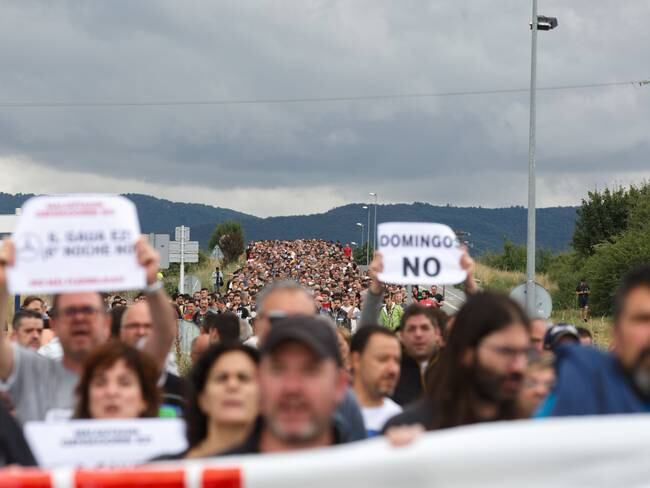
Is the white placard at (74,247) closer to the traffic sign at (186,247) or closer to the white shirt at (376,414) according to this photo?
A: the white shirt at (376,414)

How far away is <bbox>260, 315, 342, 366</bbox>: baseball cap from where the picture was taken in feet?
12.1

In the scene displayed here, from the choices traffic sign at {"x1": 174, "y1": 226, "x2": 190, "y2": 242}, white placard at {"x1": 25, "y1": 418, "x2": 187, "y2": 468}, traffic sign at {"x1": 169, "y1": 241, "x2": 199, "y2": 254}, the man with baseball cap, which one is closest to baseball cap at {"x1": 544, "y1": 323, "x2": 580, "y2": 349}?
white placard at {"x1": 25, "y1": 418, "x2": 187, "y2": 468}

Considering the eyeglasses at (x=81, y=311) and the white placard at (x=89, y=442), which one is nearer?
the white placard at (x=89, y=442)

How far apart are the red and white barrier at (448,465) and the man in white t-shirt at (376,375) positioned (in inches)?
96.7

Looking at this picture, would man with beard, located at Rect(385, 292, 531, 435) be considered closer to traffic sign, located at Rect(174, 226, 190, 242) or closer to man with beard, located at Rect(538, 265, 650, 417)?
man with beard, located at Rect(538, 265, 650, 417)

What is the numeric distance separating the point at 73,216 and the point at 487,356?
2.20 meters

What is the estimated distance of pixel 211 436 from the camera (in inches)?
183

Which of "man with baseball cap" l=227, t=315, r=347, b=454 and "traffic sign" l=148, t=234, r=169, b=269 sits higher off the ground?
"traffic sign" l=148, t=234, r=169, b=269

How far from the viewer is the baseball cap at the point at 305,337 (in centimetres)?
367

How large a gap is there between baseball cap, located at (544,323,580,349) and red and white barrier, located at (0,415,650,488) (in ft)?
10.0

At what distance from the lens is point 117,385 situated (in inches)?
190

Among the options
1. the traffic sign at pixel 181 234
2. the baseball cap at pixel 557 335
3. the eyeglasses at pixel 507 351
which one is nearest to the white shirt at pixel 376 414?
the baseball cap at pixel 557 335

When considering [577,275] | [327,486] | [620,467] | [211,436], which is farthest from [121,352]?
[577,275]

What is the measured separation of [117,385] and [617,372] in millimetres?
2070
